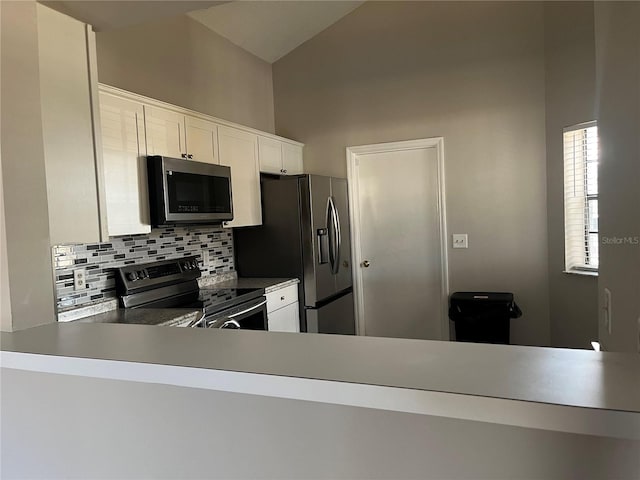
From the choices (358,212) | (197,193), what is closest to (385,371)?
(197,193)

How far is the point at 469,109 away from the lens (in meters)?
3.98

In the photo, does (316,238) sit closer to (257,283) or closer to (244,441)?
(257,283)

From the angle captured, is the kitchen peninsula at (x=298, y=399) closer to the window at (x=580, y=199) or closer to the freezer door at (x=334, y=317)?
the freezer door at (x=334, y=317)

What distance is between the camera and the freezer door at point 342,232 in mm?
4068

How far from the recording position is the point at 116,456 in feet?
3.50

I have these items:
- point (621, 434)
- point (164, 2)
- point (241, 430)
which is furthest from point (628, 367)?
point (164, 2)

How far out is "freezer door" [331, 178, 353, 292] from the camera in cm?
407

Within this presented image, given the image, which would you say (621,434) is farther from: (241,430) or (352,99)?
(352,99)

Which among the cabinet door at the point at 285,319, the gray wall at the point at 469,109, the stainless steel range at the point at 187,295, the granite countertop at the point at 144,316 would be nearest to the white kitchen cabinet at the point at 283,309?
the cabinet door at the point at 285,319

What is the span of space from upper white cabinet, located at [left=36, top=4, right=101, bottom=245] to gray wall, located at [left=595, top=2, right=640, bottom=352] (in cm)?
157

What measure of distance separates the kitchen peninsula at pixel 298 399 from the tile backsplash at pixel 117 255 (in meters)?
1.32

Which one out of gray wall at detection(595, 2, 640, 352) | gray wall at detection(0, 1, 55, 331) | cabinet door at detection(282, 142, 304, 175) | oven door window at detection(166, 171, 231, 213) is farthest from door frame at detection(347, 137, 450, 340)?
gray wall at detection(0, 1, 55, 331)

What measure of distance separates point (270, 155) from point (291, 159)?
0.42 meters

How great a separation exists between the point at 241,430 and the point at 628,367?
693 mm
